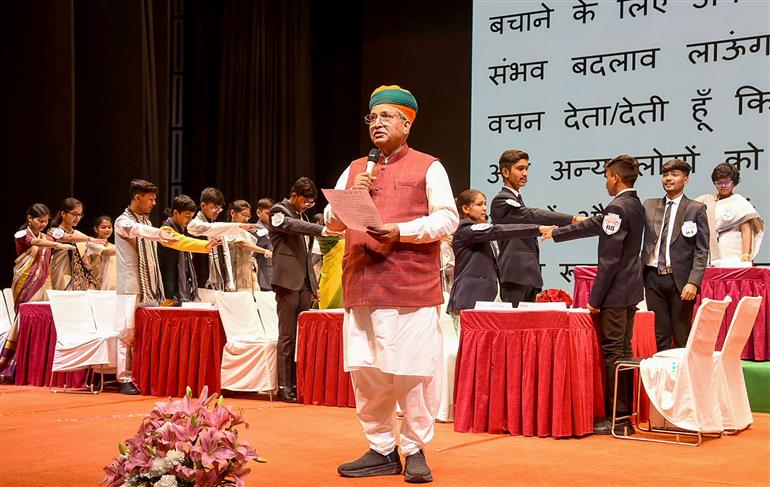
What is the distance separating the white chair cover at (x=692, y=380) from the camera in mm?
4391

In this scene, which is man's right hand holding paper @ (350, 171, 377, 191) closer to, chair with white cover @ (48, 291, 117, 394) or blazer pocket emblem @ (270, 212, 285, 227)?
blazer pocket emblem @ (270, 212, 285, 227)

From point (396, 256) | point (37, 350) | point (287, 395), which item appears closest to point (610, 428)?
A: point (396, 256)

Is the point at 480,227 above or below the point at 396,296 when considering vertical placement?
above

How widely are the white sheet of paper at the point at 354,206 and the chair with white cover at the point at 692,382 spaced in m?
1.97

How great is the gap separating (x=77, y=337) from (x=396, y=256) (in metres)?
4.23

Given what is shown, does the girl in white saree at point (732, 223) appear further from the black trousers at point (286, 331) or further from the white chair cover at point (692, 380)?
the black trousers at point (286, 331)

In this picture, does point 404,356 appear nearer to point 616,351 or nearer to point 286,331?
point 616,351

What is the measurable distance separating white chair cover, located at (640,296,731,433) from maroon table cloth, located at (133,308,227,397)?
121 inches

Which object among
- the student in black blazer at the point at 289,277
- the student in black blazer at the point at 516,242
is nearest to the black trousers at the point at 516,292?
the student in black blazer at the point at 516,242

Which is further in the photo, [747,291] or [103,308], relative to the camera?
[103,308]

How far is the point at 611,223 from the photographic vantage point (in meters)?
4.55

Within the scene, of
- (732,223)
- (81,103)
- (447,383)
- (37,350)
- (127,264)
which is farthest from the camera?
(81,103)

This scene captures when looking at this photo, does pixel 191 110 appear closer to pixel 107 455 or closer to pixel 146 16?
pixel 146 16

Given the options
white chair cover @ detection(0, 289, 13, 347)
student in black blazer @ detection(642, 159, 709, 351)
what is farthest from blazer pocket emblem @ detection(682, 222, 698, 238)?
white chair cover @ detection(0, 289, 13, 347)
